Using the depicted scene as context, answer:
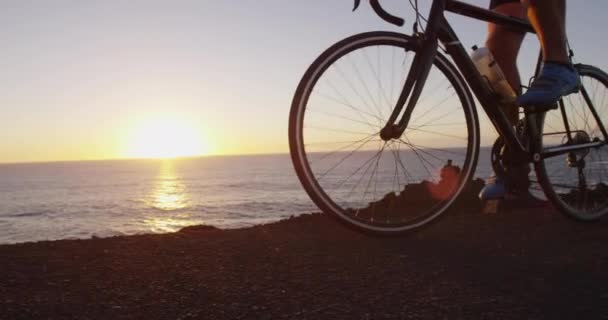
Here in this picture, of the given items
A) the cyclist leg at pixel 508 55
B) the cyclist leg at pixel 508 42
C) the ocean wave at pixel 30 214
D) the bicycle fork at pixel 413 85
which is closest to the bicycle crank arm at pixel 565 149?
the cyclist leg at pixel 508 55

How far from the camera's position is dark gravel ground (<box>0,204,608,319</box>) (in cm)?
190

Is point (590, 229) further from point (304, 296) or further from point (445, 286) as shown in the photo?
point (304, 296)

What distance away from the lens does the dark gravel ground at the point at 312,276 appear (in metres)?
1.90

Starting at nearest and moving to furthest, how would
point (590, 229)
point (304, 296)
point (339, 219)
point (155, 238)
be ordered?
1. point (304, 296)
2. point (339, 219)
3. point (155, 238)
4. point (590, 229)

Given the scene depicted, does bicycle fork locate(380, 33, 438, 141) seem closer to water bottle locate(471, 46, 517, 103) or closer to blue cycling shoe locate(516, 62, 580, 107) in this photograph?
water bottle locate(471, 46, 517, 103)

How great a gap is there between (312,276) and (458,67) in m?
1.65

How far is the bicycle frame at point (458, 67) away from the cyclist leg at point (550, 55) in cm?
22

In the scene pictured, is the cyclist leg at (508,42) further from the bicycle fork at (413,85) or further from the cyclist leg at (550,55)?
the bicycle fork at (413,85)

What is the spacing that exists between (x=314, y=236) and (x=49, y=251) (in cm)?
162

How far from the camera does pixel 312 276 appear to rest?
2.30 m

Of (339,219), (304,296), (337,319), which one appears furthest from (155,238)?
(337,319)

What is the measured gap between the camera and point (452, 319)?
179cm

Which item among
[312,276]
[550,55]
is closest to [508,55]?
[550,55]

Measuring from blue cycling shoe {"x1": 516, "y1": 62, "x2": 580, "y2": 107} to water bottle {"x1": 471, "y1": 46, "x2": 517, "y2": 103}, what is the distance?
0.45ft
